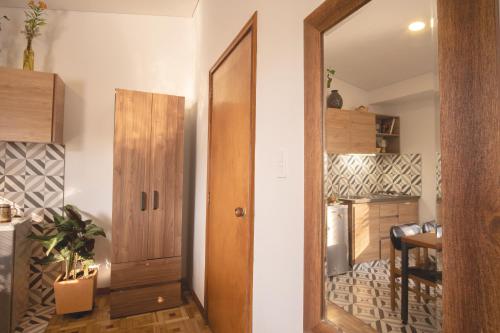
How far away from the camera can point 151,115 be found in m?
2.51

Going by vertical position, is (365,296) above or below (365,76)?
below

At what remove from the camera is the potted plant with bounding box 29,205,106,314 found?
7.55 feet

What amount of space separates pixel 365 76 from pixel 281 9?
58 centimetres

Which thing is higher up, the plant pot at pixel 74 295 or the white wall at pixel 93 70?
the white wall at pixel 93 70

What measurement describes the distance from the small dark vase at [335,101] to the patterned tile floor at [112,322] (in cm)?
204

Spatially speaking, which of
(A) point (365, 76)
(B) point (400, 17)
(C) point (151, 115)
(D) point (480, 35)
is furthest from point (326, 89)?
(C) point (151, 115)

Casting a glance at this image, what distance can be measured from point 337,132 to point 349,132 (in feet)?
0.14

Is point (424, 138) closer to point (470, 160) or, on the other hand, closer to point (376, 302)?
point (470, 160)

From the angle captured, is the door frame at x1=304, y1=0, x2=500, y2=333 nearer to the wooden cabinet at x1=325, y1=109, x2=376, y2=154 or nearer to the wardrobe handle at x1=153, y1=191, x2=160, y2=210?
the wooden cabinet at x1=325, y1=109, x2=376, y2=154

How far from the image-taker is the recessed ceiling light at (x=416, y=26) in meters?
0.66

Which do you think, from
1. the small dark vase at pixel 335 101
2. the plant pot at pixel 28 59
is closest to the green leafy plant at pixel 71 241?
the plant pot at pixel 28 59

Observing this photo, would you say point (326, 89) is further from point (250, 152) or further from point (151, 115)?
point (151, 115)

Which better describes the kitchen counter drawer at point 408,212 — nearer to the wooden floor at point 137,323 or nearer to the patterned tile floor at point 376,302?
the patterned tile floor at point 376,302

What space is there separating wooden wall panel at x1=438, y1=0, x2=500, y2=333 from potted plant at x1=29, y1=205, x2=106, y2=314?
2529 millimetres
